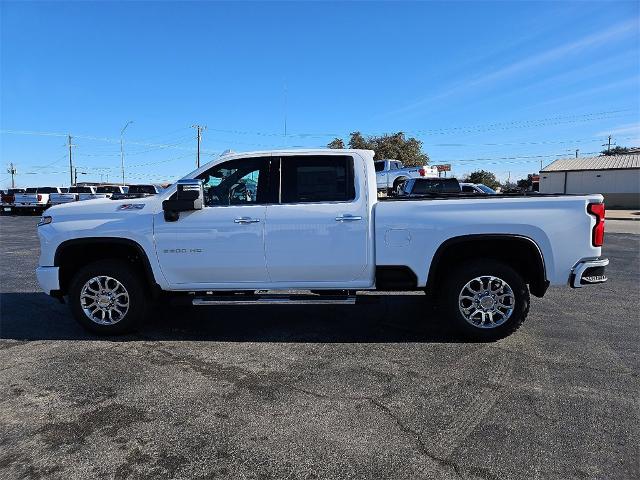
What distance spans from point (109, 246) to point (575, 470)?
480cm

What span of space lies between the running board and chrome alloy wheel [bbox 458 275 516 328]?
3.89 ft

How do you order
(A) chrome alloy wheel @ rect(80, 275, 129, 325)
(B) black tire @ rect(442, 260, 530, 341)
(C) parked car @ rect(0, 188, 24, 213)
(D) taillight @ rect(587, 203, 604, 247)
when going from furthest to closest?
(C) parked car @ rect(0, 188, 24, 213)
(A) chrome alloy wheel @ rect(80, 275, 129, 325)
(B) black tire @ rect(442, 260, 530, 341)
(D) taillight @ rect(587, 203, 604, 247)

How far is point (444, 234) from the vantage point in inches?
191

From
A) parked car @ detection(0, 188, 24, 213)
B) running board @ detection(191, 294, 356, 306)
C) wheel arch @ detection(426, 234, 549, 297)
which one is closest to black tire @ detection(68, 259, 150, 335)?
running board @ detection(191, 294, 356, 306)

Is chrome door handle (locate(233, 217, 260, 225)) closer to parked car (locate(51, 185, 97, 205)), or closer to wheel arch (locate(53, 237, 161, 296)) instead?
wheel arch (locate(53, 237, 161, 296))

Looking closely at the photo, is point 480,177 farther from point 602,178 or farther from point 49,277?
point 49,277

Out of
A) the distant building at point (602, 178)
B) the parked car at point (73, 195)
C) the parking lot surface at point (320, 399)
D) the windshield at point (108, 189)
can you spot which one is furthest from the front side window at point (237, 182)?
the distant building at point (602, 178)

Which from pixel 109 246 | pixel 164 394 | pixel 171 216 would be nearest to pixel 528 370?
pixel 164 394

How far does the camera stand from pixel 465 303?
4.96 meters

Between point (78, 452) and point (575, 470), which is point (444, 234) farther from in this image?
point (78, 452)

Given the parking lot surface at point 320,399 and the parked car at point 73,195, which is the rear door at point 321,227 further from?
the parked car at point 73,195

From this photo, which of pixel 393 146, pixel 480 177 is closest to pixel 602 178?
pixel 393 146

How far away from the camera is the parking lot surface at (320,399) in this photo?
9.43 ft

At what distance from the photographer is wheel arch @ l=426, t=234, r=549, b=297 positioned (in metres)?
4.83
